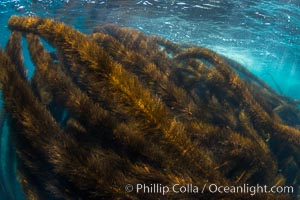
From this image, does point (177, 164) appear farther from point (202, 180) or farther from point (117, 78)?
point (117, 78)

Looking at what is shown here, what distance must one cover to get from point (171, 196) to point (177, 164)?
0.28m

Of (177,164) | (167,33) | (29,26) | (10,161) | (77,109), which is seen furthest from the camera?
(167,33)

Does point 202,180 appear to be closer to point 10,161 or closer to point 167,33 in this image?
point 10,161

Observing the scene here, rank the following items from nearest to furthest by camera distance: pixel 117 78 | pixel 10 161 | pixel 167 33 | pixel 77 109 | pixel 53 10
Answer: pixel 117 78
pixel 77 109
pixel 10 161
pixel 53 10
pixel 167 33

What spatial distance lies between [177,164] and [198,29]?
2185 centimetres

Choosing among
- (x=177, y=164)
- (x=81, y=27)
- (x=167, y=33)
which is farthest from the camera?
(x=167, y=33)

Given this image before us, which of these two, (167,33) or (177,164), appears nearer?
(177,164)

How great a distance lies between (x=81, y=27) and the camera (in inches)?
870

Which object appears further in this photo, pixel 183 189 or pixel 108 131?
pixel 108 131

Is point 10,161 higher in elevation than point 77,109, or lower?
lower

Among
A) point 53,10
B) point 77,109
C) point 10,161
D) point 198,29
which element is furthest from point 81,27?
point 77,109

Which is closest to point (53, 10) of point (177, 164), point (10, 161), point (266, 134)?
point (10, 161)

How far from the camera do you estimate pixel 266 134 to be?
17.0 ft

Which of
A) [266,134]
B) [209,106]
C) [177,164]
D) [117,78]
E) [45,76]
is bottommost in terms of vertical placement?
[266,134]
